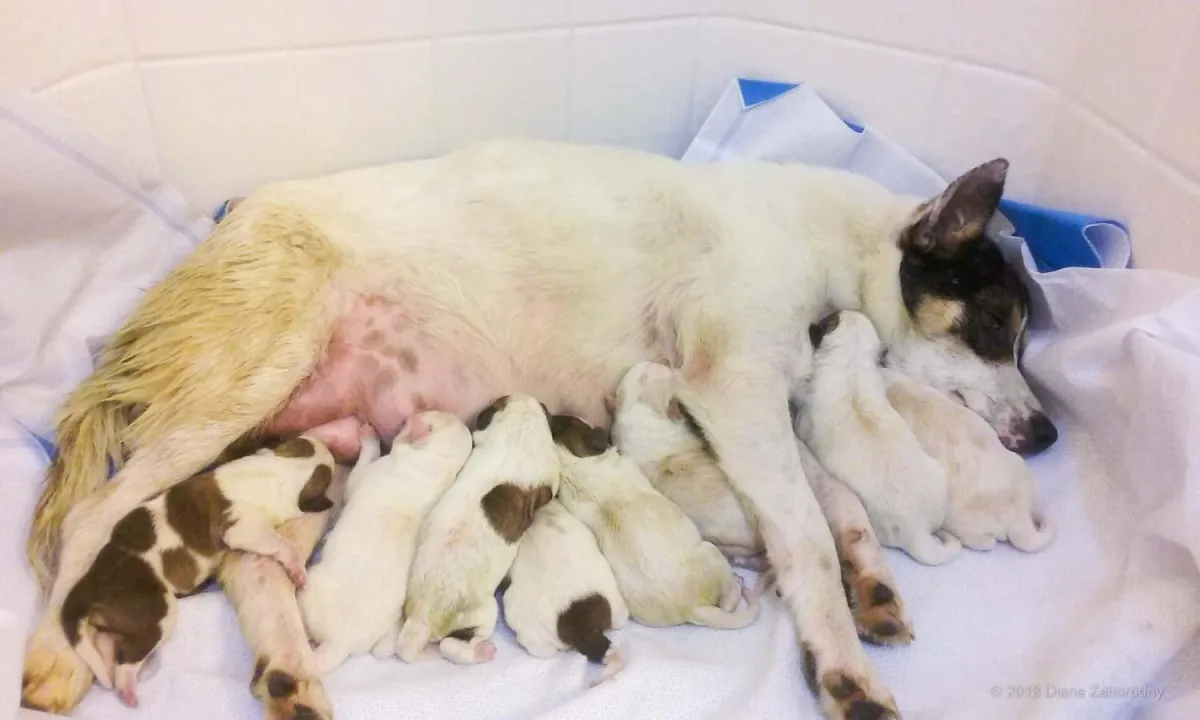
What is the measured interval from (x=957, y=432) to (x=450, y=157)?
118 centimetres

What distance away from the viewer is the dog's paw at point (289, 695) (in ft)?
4.52

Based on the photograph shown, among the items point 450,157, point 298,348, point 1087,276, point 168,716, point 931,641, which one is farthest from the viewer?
point 450,157

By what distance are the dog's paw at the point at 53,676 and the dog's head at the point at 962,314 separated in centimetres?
162

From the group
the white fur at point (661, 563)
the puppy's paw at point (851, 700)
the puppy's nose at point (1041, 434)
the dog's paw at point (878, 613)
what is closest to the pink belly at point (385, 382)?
the white fur at point (661, 563)

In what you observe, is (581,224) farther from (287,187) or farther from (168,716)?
(168,716)

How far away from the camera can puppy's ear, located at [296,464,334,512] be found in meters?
1.64

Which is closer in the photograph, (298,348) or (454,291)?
(298,348)

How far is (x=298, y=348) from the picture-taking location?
1.75 meters

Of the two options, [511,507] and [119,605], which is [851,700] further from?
[119,605]

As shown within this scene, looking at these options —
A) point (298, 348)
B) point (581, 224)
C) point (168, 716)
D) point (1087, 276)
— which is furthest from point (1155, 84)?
point (168, 716)

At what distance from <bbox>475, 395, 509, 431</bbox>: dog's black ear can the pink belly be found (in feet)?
0.36

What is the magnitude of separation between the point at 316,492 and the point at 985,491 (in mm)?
1207

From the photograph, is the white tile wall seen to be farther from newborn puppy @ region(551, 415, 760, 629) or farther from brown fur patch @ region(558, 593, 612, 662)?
brown fur patch @ region(558, 593, 612, 662)

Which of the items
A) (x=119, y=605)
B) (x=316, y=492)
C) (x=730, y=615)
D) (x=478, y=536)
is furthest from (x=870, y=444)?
(x=119, y=605)
